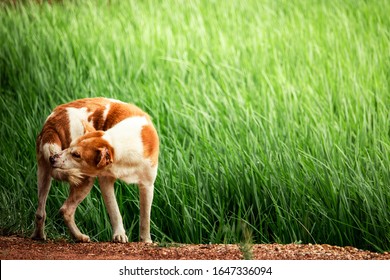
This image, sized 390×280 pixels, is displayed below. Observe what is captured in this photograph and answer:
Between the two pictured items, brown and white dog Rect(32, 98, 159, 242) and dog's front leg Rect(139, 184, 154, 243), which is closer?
brown and white dog Rect(32, 98, 159, 242)

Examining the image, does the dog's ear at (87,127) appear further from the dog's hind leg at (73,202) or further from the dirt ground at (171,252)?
the dirt ground at (171,252)

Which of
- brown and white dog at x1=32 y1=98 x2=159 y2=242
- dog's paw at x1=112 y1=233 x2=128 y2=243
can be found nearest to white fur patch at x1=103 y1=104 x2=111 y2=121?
brown and white dog at x1=32 y1=98 x2=159 y2=242

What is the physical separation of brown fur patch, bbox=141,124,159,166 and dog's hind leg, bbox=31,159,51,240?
369mm

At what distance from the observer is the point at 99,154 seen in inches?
99.3

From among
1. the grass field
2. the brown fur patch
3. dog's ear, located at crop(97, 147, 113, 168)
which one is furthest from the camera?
the grass field

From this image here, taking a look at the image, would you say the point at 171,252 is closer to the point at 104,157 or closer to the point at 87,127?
the point at 104,157

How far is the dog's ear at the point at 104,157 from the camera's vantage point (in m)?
2.51

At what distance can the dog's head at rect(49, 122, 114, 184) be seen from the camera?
252 cm

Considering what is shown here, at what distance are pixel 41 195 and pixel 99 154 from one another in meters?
0.35

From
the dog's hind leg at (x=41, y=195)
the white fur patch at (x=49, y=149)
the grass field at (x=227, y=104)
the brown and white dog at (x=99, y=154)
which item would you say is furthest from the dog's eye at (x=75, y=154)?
the grass field at (x=227, y=104)

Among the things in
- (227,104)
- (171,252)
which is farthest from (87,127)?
(227,104)

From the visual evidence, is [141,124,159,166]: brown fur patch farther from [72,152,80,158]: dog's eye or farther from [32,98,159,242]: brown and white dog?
[72,152,80,158]: dog's eye
